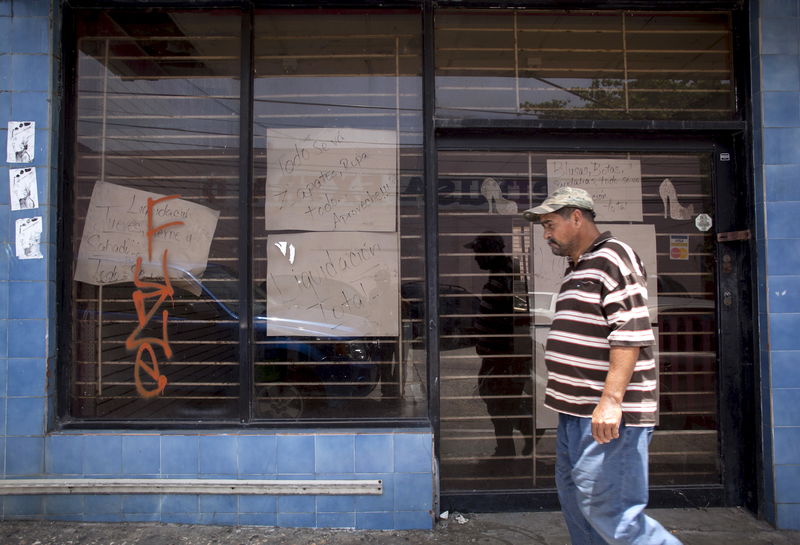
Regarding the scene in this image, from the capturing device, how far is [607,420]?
7.77 ft

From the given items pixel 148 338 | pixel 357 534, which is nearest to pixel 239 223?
pixel 148 338

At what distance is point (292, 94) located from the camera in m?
3.91

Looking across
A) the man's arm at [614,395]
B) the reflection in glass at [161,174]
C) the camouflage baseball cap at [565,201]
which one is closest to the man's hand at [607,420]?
the man's arm at [614,395]

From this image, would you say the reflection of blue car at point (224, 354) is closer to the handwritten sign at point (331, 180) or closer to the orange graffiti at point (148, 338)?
the orange graffiti at point (148, 338)

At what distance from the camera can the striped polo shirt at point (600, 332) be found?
2.43 meters

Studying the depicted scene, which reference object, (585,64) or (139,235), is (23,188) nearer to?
(139,235)

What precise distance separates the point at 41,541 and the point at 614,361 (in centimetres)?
345

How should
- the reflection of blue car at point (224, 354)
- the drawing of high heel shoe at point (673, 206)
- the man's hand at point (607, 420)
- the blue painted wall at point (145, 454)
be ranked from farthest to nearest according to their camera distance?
the drawing of high heel shoe at point (673, 206) < the reflection of blue car at point (224, 354) < the blue painted wall at point (145, 454) < the man's hand at point (607, 420)

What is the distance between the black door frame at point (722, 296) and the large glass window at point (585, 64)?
0.17m

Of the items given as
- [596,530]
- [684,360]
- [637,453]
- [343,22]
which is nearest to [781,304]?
[684,360]

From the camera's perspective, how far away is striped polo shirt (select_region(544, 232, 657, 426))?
2.43m

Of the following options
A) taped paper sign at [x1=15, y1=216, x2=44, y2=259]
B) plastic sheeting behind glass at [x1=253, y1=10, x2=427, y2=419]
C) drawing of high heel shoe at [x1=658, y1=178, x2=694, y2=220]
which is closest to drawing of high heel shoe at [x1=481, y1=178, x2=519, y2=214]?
plastic sheeting behind glass at [x1=253, y1=10, x2=427, y2=419]

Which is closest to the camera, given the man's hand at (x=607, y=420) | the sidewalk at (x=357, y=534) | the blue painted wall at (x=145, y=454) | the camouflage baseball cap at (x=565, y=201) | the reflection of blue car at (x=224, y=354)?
the man's hand at (x=607, y=420)

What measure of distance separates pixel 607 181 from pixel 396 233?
61.3 inches
